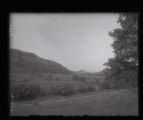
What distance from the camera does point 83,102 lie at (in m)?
4.84

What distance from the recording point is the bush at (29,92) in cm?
482

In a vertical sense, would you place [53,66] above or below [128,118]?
above

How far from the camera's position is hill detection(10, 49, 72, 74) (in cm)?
480

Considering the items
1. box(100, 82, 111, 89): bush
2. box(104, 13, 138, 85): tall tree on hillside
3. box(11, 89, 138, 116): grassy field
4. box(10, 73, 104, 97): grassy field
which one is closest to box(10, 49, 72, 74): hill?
box(10, 73, 104, 97): grassy field

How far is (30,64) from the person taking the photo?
486 centimetres

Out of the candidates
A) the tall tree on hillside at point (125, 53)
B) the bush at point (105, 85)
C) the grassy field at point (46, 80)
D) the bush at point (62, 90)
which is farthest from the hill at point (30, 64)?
the tall tree on hillside at point (125, 53)

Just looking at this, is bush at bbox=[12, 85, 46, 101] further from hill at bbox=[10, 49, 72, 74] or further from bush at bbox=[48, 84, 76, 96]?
hill at bbox=[10, 49, 72, 74]

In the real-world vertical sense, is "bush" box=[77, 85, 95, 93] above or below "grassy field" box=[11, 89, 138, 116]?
above

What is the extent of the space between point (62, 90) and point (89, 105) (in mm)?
559

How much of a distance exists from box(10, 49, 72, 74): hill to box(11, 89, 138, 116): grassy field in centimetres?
54
